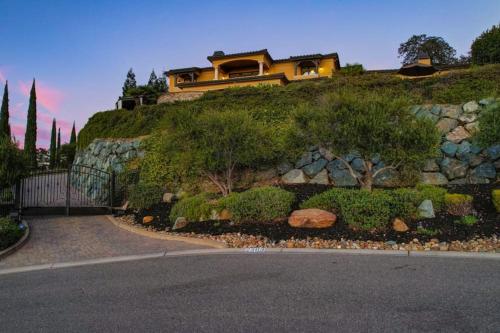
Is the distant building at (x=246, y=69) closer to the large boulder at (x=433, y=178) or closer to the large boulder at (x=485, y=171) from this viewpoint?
the large boulder at (x=433, y=178)

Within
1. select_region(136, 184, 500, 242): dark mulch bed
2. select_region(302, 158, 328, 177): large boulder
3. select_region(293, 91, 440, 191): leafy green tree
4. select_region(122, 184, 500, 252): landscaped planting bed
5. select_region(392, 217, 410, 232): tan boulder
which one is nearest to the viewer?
select_region(122, 184, 500, 252): landscaped planting bed

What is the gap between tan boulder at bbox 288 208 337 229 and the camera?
25.7 ft

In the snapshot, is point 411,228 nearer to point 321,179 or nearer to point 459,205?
point 459,205

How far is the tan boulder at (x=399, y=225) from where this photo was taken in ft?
23.9

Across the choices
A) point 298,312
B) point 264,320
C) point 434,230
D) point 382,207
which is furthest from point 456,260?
point 264,320

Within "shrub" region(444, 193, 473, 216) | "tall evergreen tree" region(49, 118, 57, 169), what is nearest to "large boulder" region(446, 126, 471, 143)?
"shrub" region(444, 193, 473, 216)

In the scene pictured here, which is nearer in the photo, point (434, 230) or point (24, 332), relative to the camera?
point (24, 332)

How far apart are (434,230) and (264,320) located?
4992 mm

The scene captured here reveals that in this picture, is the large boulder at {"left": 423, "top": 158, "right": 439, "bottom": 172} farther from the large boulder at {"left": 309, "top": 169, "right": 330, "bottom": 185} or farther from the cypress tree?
the cypress tree

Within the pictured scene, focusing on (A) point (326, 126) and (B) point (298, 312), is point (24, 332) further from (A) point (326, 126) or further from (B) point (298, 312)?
(A) point (326, 126)

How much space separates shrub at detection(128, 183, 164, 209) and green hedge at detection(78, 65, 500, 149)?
2322 millimetres

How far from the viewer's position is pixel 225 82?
27.7 metres

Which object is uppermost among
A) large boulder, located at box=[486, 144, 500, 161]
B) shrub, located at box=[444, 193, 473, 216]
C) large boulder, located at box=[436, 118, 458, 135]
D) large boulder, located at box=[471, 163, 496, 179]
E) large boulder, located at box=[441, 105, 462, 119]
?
large boulder, located at box=[441, 105, 462, 119]

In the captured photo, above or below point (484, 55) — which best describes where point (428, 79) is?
below
